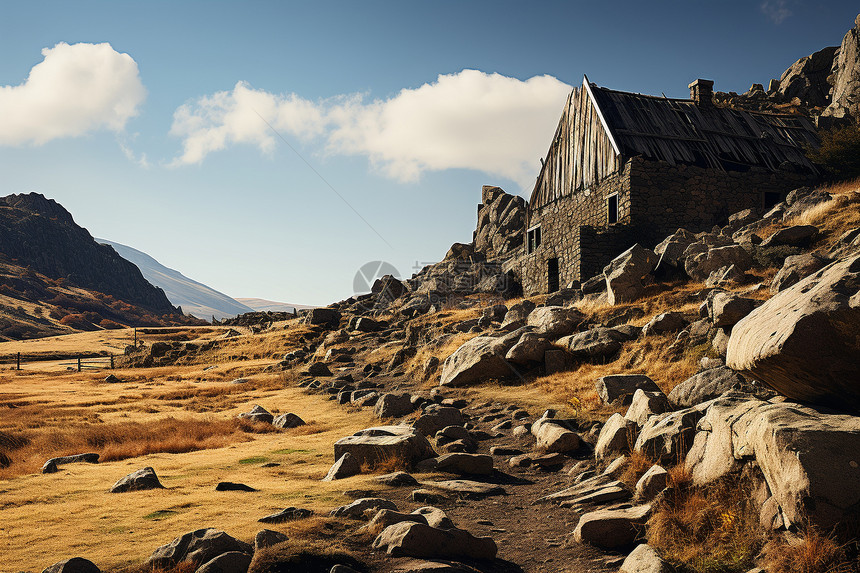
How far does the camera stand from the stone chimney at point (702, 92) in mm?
29688

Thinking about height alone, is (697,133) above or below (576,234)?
above

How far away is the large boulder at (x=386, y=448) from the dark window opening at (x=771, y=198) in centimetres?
2402

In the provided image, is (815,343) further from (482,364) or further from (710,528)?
(482,364)

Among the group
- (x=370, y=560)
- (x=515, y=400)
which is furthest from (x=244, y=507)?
(x=515, y=400)

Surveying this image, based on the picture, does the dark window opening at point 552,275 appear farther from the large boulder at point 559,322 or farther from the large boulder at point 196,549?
the large boulder at point 196,549

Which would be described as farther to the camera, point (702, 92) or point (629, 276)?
point (702, 92)

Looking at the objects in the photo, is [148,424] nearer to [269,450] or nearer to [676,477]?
[269,450]

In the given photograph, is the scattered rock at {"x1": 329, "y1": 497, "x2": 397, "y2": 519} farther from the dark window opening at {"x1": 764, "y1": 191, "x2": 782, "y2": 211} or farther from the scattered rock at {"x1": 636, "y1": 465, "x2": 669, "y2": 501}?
the dark window opening at {"x1": 764, "y1": 191, "x2": 782, "y2": 211}

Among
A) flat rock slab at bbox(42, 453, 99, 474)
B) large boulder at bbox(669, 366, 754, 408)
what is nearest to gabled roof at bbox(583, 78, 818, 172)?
large boulder at bbox(669, 366, 754, 408)

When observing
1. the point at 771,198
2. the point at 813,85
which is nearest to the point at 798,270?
the point at 771,198

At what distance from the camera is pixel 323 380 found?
87.2 ft

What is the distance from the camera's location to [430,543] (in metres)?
5.89

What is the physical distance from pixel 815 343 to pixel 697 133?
2575cm

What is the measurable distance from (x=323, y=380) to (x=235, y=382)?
634cm
